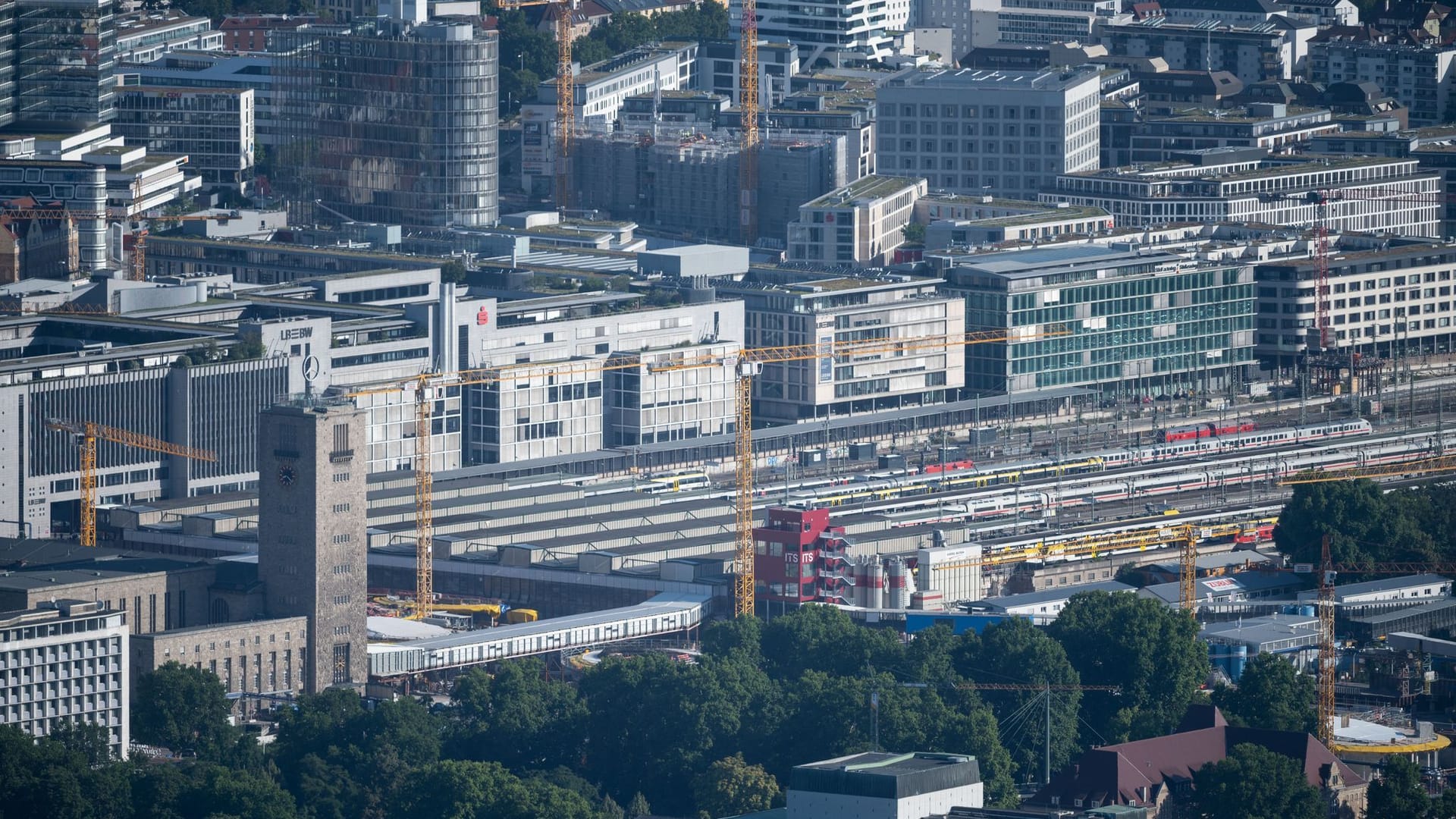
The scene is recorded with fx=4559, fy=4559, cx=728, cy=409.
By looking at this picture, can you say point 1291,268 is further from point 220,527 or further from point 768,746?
point 768,746

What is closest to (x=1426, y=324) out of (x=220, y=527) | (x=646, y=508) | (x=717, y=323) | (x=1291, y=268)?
(x=1291, y=268)

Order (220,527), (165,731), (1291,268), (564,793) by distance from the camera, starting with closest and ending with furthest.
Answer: (564,793)
(165,731)
(220,527)
(1291,268)

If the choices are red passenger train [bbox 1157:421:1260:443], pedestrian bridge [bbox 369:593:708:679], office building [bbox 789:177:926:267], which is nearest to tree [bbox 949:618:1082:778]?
pedestrian bridge [bbox 369:593:708:679]

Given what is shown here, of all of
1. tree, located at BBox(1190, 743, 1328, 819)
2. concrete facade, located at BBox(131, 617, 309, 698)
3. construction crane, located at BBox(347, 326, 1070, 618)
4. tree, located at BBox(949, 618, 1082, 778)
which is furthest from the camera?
construction crane, located at BBox(347, 326, 1070, 618)

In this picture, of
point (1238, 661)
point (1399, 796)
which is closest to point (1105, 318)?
point (1238, 661)

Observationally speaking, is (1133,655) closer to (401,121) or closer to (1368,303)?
(1368,303)

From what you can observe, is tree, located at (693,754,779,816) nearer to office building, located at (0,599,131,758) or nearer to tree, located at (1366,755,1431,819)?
tree, located at (1366,755,1431,819)

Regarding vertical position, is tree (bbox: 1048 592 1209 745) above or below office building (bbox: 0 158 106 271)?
below
